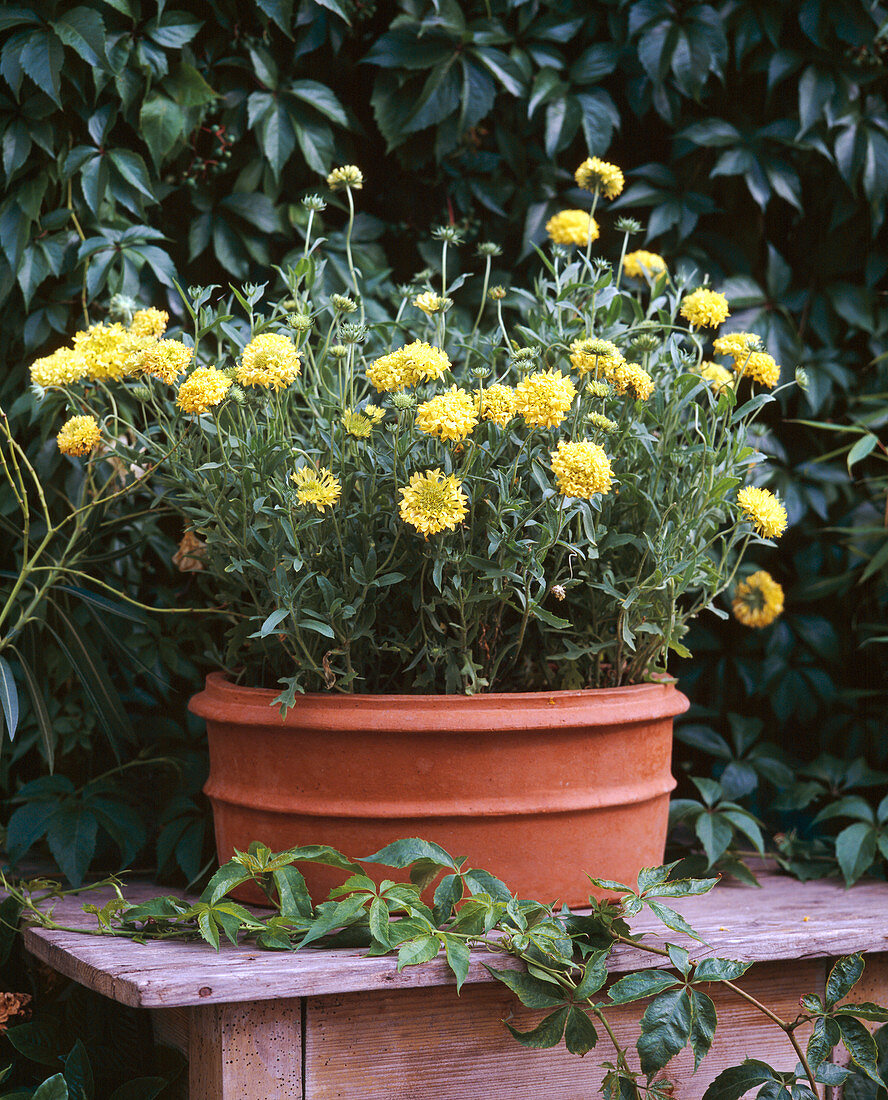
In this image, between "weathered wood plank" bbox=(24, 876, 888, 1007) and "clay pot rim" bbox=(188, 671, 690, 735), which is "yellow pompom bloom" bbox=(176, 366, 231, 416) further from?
"weathered wood plank" bbox=(24, 876, 888, 1007)

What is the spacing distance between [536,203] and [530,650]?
768 mm

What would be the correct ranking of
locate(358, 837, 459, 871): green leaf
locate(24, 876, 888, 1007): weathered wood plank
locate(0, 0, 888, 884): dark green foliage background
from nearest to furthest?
locate(24, 876, 888, 1007): weathered wood plank → locate(358, 837, 459, 871): green leaf → locate(0, 0, 888, 884): dark green foliage background

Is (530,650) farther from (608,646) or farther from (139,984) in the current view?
(139,984)

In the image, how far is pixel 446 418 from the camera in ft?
2.88

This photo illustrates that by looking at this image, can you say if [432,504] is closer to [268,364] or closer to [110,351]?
[268,364]

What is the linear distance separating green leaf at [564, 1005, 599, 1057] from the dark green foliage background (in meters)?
0.55

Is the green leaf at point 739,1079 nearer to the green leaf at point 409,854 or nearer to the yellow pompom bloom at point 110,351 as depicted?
the green leaf at point 409,854

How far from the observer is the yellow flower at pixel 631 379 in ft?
3.21

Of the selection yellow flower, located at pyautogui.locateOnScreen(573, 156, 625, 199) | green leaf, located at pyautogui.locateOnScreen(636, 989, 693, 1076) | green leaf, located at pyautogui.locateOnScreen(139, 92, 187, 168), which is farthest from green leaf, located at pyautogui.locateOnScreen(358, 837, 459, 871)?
green leaf, located at pyautogui.locateOnScreen(139, 92, 187, 168)

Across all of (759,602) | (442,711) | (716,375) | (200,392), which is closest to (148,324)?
(200,392)

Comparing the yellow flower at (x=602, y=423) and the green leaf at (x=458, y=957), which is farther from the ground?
the yellow flower at (x=602, y=423)

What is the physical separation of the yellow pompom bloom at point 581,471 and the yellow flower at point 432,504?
89 mm

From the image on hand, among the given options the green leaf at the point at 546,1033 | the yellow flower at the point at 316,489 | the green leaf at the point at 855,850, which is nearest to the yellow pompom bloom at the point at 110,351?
the yellow flower at the point at 316,489

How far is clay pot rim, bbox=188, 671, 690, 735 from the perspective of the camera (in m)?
0.92
